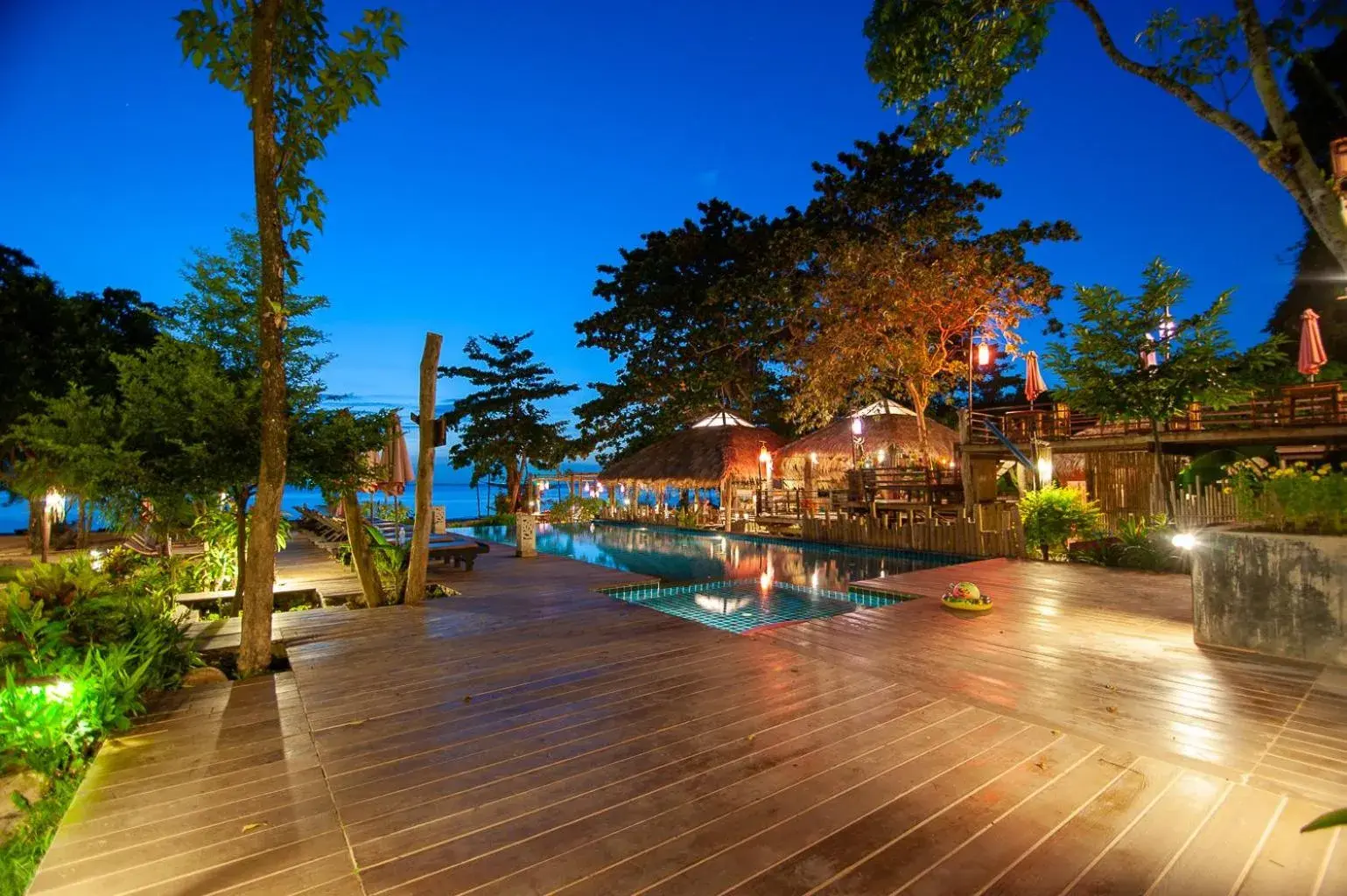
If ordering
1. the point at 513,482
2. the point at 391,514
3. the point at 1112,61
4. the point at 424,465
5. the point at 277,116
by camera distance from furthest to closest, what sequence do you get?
the point at 513,482, the point at 391,514, the point at 424,465, the point at 1112,61, the point at 277,116

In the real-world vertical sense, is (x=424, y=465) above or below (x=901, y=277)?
below

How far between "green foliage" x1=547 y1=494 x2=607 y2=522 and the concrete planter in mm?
19746

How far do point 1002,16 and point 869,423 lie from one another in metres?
13.2

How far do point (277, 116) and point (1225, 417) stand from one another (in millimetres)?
16465

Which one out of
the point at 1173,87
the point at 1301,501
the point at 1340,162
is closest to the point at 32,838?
the point at 1301,501

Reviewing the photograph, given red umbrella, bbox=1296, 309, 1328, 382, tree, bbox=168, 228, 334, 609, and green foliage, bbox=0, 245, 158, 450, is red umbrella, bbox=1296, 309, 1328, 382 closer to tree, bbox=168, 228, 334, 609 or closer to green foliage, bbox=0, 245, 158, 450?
tree, bbox=168, 228, 334, 609

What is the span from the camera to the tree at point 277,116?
11.9 feet

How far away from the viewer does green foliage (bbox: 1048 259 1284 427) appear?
24.9 ft

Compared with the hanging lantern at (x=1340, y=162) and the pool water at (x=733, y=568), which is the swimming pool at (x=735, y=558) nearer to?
the pool water at (x=733, y=568)

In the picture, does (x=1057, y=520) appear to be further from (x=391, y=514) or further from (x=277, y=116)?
(x=391, y=514)

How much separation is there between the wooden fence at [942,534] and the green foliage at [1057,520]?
276mm

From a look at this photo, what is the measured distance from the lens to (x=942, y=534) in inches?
444

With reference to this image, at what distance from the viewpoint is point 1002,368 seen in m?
27.5

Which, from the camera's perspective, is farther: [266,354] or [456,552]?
[456,552]
